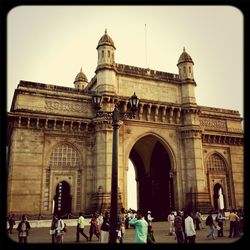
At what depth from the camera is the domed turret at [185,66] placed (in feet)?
87.1

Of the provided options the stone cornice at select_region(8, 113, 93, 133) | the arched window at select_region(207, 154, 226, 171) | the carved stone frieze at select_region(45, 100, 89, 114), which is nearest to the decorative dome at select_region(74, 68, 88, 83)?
the carved stone frieze at select_region(45, 100, 89, 114)

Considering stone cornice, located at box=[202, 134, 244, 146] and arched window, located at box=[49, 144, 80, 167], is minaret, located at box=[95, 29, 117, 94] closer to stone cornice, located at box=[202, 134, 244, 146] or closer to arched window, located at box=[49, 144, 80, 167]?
arched window, located at box=[49, 144, 80, 167]

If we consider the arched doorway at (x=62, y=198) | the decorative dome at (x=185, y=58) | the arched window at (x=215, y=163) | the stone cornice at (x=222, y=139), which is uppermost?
the decorative dome at (x=185, y=58)

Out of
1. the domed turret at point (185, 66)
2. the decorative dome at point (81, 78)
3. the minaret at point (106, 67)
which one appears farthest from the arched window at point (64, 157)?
the decorative dome at point (81, 78)

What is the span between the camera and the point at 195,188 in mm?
23734

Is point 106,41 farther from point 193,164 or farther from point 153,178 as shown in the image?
point 153,178

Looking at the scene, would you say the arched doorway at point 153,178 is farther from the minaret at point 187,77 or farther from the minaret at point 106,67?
the minaret at point 106,67

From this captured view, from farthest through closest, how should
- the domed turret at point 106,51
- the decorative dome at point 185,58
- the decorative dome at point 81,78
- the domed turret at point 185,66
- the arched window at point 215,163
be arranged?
1. the decorative dome at point 81,78
2. the arched window at point 215,163
3. the decorative dome at point 185,58
4. the domed turret at point 185,66
5. the domed turret at point 106,51

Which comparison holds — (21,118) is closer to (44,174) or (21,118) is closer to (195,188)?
(44,174)

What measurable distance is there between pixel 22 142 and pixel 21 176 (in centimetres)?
225

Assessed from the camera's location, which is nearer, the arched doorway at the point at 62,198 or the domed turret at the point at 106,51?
the arched doorway at the point at 62,198

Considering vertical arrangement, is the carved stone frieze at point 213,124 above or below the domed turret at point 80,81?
below

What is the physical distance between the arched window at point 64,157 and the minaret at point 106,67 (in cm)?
487
